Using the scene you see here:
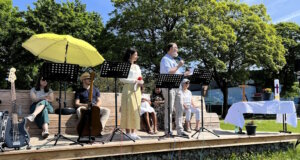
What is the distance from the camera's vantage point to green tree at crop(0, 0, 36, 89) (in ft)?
64.0

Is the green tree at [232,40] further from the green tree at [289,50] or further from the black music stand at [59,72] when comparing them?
the black music stand at [59,72]

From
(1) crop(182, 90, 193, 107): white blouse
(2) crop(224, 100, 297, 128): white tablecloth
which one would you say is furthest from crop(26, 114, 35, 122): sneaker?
(2) crop(224, 100, 297, 128): white tablecloth

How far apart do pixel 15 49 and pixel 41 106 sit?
1612cm

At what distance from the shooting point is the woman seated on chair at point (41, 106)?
529 cm

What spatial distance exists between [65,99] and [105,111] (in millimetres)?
1246

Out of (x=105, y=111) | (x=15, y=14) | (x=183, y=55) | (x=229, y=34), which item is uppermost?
(x=15, y=14)

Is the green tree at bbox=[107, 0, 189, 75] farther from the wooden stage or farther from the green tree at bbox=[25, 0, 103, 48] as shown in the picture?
the wooden stage

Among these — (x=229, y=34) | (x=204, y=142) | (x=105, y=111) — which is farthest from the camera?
(x=229, y=34)

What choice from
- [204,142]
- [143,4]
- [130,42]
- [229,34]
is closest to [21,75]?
[130,42]

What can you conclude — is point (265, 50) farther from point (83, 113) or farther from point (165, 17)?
point (83, 113)

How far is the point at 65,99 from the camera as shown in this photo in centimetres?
660

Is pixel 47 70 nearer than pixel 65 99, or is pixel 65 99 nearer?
pixel 47 70

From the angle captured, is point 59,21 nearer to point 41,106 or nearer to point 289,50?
point 41,106

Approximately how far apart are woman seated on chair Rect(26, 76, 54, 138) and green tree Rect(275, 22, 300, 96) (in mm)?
29376
